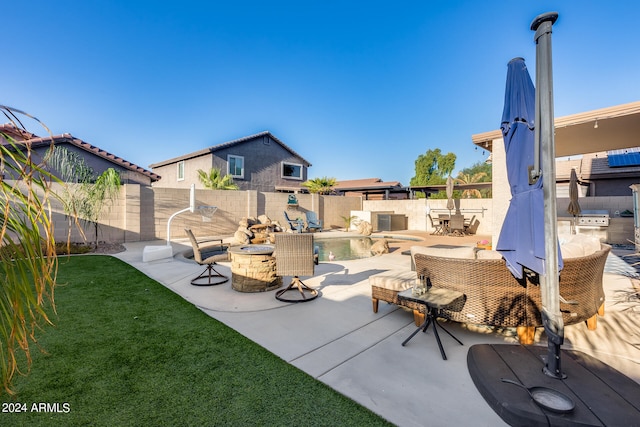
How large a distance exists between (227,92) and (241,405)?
19275 millimetres

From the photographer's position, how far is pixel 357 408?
7.35 ft

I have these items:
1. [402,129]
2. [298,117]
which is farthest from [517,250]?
[402,129]

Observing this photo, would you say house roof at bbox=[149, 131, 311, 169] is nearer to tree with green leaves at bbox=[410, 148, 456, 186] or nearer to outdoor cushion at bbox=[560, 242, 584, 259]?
tree with green leaves at bbox=[410, 148, 456, 186]

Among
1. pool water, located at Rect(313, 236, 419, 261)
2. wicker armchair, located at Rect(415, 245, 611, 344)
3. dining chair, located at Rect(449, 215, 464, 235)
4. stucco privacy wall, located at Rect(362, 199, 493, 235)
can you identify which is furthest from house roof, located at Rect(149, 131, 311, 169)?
wicker armchair, located at Rect(415, 245, 611, 344)

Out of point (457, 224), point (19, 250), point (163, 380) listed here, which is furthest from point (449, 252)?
point (457, 224)

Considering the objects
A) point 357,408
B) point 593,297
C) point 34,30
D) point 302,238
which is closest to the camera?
point 357,408

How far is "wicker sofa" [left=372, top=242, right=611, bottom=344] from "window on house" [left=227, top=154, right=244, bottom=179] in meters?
18.5

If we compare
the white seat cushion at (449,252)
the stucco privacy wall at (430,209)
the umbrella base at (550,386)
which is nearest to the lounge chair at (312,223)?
the stucco privacy wall at (430,209)

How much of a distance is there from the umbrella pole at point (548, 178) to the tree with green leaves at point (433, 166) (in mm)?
31632

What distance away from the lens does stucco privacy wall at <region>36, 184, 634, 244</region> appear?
10.8m

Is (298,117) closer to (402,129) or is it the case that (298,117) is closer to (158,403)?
(402,129)

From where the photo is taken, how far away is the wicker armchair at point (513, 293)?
3072 millimetres

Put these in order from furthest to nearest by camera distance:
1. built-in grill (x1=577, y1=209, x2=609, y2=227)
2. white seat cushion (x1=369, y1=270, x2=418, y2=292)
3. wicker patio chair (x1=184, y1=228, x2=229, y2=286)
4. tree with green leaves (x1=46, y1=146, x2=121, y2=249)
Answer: built-in grill (x1=577, y1=209, x2=609, y2=227) < tree with green leaves (x1=46, y1=146, x2=121, y2=249) < wicker patio chair (x1=184, y1=228, x2=229, y2=286) < white seat cushion (x1=369, y1=270, x2=418, y2=292)

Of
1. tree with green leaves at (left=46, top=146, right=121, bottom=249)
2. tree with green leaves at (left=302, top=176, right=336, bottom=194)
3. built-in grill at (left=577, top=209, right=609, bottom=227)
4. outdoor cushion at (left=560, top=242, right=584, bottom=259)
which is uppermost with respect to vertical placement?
tree with green leaves at (left=302, top=176, right=336, bottom=194)
